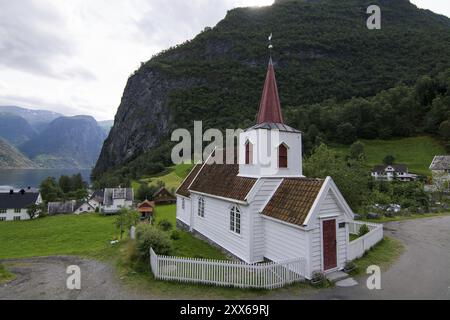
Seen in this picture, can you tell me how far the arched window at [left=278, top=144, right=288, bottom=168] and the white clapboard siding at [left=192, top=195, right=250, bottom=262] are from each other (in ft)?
11.4

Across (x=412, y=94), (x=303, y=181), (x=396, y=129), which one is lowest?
(x=303, y=181)

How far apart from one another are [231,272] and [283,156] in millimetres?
7370

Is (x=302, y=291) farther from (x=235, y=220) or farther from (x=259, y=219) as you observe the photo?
(x=235, y=220)

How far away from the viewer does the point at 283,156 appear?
1532 cm

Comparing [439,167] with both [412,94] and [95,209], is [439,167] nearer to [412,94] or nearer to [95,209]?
[412,94]

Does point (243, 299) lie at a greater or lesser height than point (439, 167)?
lesser

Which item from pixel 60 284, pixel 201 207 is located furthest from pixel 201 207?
pixel 60 284

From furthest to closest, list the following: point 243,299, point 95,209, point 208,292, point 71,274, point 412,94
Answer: point 412,94
point 95,209
point 71,274
point 208,292
point 243,299

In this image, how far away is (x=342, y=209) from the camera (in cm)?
1280

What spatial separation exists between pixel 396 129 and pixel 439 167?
22.8 m

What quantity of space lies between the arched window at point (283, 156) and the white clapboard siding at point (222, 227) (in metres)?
3.47
